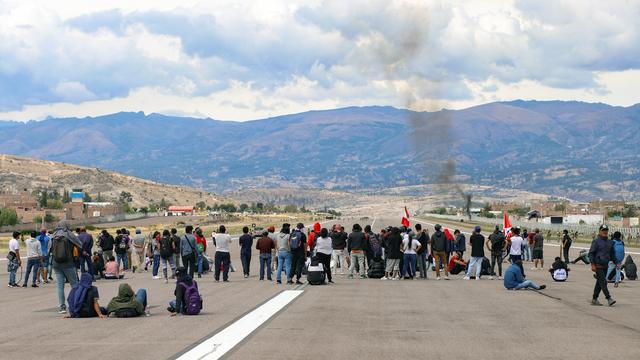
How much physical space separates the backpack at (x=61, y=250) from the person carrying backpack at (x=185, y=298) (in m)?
2.27

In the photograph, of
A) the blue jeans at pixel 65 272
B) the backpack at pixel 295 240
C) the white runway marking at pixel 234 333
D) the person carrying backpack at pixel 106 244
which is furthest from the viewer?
the person carrying backpack at pixel 106 244

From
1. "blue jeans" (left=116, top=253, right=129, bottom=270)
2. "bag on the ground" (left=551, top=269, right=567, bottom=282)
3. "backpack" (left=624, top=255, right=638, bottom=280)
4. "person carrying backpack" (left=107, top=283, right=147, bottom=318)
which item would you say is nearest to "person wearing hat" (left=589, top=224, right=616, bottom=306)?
"bag on the ground" (left=551, top=269, right=567, bottom=282)

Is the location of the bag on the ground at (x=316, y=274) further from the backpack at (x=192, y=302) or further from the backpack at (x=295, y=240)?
the backpack at (x=192, y=302)

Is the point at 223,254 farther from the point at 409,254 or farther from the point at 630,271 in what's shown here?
the point at 630,271

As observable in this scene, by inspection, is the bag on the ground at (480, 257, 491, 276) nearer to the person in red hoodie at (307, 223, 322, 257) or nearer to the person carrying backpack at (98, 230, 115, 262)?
the person in red hoodie at (307, 223, 322, 257)

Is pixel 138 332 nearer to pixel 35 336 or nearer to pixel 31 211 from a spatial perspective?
pixel 35 336

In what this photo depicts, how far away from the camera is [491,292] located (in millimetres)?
25125

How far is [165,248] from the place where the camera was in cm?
2870

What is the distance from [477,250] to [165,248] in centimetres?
972

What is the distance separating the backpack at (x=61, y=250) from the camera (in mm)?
18984

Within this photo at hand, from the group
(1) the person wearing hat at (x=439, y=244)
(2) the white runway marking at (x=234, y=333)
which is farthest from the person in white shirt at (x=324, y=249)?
(2) the white runway marking at (x=234, y=333)

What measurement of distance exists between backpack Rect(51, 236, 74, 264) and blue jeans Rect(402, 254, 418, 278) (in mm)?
13559

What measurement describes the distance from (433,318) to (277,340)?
4.64 m

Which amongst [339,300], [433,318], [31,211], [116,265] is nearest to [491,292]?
[339,300]
